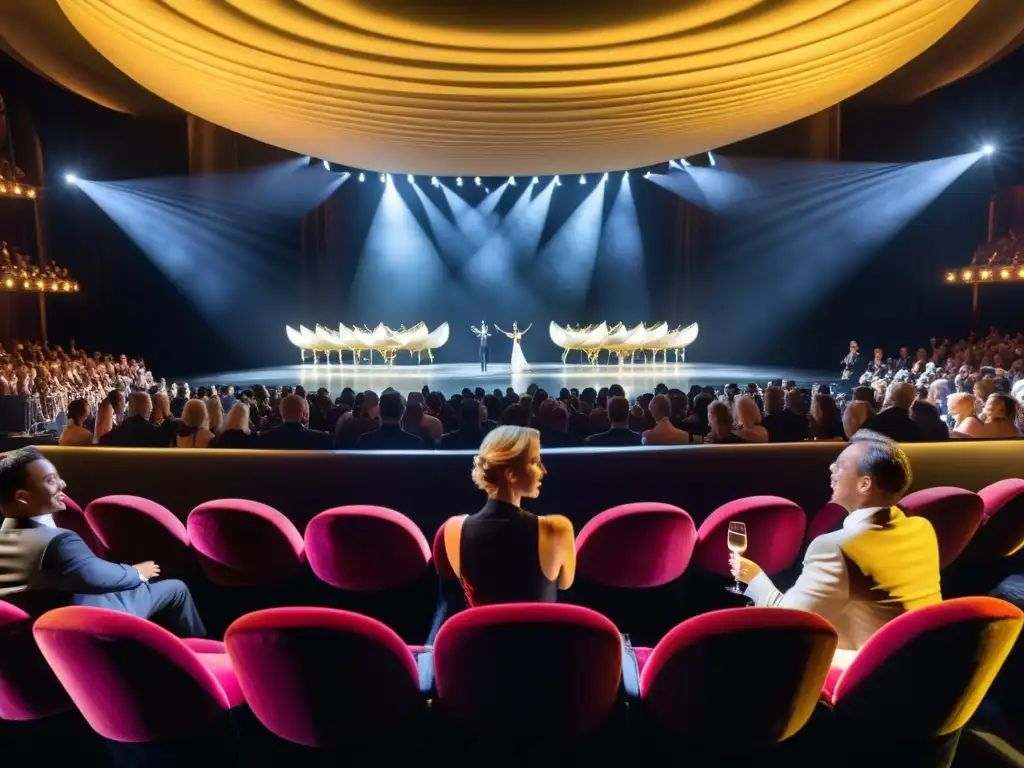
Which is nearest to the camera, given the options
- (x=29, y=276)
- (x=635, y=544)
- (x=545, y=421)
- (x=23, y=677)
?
(x=23, y=677)

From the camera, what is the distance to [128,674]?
4.98 feet

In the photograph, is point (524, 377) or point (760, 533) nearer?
point (760, 533)

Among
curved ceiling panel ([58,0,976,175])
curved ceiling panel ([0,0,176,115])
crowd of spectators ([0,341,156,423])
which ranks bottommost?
crowd of spectators ([0,341,156,423])

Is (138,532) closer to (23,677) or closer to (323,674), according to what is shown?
(23,677)

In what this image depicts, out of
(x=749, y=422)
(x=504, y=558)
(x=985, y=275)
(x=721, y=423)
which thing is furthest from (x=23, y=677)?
(x=985, y=275)

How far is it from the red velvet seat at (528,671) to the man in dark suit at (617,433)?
2649 millimetres

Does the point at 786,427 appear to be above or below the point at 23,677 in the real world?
above

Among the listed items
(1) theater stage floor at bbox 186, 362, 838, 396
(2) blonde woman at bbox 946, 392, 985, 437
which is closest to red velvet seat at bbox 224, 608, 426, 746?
(2) blonde woman at bbox 946, 392, 985, 437

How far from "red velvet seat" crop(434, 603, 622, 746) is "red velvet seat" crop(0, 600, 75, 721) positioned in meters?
0.95

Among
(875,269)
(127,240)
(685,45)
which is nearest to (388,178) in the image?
(127,240)

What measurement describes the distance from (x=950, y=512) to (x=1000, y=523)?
0.44 meters

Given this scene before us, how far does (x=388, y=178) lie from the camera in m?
17.6

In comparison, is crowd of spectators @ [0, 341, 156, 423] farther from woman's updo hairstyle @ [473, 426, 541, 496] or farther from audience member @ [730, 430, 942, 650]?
audience member @ [730, 430, 942, 650]

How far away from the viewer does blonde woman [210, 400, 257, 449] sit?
4246mm
